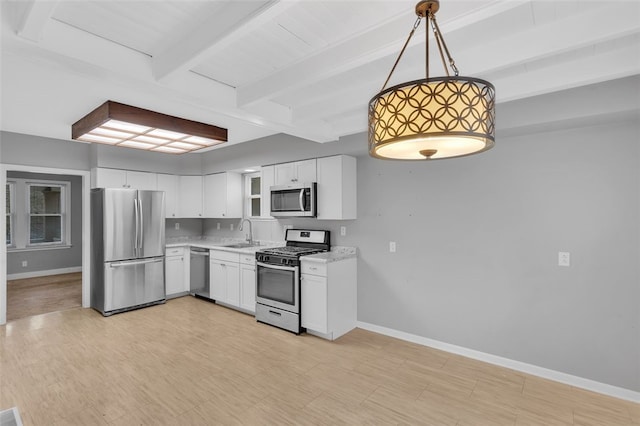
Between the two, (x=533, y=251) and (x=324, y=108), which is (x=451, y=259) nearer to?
(x=533, y=251)

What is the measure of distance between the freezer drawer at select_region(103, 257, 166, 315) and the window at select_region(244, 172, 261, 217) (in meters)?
1.61

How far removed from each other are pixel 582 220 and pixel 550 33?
1629 millimetres

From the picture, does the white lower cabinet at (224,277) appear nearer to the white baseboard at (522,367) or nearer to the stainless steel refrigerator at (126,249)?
the stainless steel refrigerator at (126,249)

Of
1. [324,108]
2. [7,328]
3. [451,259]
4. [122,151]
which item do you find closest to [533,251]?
[451,259]

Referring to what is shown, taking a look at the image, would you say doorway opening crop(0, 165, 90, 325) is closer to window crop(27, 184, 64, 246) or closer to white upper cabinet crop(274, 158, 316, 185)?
window crop(27, 184, 64, 246)

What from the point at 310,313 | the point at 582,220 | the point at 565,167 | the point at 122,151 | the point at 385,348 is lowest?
the point at 385,348

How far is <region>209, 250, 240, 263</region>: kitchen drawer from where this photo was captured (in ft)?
15.2

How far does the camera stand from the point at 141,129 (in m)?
3.45

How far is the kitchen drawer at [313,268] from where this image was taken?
3.60 m

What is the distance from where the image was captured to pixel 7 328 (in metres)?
3.96

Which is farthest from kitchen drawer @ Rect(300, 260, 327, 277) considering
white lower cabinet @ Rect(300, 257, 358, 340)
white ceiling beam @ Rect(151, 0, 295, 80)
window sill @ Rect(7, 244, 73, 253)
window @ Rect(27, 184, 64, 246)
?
window @ Rect(27, 184, 64, 246)

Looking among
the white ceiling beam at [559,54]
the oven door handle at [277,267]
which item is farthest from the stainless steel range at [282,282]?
the white ceiling beam at [559,54]

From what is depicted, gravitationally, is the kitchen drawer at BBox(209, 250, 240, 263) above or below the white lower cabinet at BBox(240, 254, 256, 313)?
above

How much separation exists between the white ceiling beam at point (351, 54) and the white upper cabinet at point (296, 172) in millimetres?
1567
